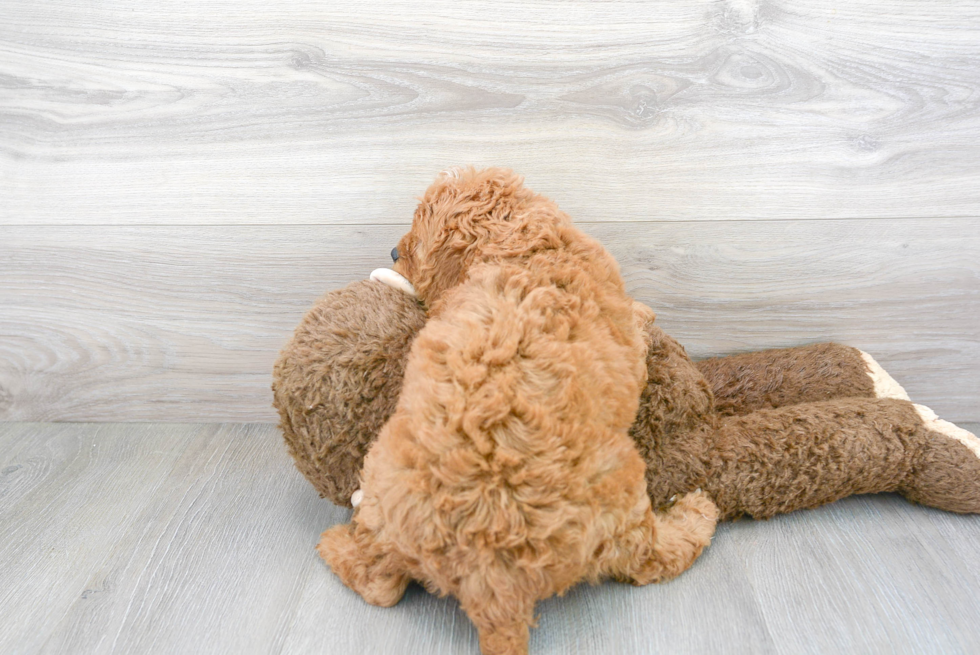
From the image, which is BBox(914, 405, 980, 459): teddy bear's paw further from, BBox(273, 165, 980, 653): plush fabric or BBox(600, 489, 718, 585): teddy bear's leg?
BBox(600, 489, 718, 585): teddy bear's leg

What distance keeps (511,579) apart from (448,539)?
7cm

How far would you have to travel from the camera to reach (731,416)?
3.29 ft

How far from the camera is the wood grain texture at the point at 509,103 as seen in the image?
93 centimetres

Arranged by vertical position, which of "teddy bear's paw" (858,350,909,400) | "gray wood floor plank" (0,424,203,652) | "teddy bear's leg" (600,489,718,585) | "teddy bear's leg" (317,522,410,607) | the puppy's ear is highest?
the puppy's ear

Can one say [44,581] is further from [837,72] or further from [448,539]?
[837,72]

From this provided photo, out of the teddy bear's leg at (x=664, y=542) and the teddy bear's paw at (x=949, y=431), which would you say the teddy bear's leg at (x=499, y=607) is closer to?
the teddy bear's leg at (x=664, y=542)

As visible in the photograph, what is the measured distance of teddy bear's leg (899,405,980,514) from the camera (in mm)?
887

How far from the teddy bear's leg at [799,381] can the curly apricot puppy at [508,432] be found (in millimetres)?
306

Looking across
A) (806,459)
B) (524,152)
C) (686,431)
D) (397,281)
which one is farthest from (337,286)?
(806,459)

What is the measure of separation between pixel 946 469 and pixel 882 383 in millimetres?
162

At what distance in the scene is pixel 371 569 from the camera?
2.53 feet

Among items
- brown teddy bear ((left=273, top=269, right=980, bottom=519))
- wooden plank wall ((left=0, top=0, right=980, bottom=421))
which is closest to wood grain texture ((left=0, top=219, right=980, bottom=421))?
wooden plank wall ((left=0, top=0, right=980, bottom=421))

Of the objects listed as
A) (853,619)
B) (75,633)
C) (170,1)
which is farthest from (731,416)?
(170,1)

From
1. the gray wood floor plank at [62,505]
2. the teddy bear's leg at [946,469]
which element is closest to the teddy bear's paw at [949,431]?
the teddy bear's leg at [946,469]
